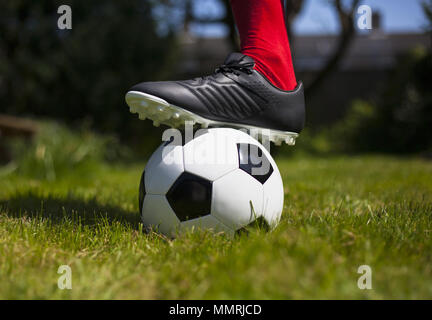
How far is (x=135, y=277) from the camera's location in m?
1.41

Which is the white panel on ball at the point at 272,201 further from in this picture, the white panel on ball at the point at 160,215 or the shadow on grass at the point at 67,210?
the shadow on grass at the point at 67,210

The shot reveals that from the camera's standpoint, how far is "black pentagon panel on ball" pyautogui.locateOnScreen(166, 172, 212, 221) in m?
1.84

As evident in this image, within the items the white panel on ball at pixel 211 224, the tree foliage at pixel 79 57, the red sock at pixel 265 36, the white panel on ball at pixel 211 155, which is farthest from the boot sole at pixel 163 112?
the tree foliage at pixel 79 57

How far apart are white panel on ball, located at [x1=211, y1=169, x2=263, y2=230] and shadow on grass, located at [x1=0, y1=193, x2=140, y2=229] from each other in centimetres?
57

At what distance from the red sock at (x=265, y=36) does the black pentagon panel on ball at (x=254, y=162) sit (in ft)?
1.72

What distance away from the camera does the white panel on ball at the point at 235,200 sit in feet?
5.99

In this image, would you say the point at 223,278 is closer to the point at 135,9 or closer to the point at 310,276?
the point at 310,276

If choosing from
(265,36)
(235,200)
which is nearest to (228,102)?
(265,36)

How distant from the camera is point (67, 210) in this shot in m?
2.45

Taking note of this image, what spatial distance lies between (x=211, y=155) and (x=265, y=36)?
86 cm

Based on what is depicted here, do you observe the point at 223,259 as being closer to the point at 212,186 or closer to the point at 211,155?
the point at 212,186

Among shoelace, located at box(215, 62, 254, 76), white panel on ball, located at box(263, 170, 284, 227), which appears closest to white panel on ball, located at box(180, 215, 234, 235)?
white panel on ball, located at box(263, 170, 284, 227)
